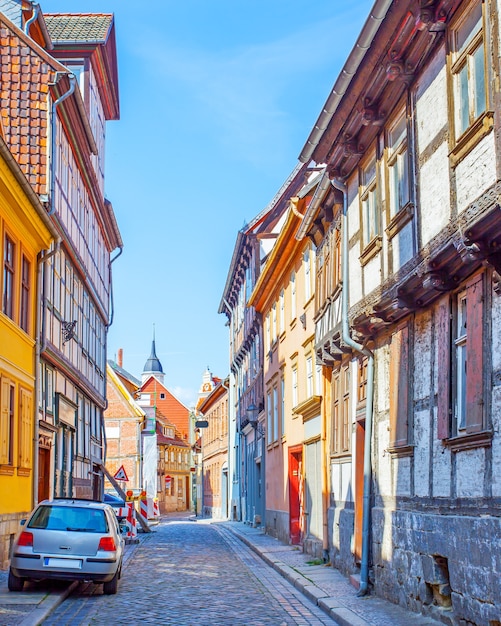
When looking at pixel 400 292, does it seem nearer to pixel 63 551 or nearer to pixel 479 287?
pixel 479 287

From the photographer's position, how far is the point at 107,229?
33.4 meters

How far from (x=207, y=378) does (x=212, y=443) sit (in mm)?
36189

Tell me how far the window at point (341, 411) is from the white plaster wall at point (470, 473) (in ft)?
21.6

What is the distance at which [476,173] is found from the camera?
29.7 feet

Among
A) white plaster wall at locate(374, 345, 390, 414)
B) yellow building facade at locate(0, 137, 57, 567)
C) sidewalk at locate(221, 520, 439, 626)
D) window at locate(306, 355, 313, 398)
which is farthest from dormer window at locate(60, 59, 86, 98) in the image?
white plaster wall at locate(374, 345, 390, 414)

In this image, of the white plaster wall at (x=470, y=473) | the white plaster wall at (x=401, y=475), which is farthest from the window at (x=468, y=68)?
the white plaster wall at (x=401, y=475)

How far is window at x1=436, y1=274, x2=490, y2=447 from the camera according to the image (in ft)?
29.6

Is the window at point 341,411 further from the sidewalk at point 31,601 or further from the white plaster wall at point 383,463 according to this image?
the sidewalk at point 31,601

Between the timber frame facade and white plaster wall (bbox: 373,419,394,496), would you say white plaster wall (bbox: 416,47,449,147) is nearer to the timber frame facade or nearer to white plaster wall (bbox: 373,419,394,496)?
the timber frame facade

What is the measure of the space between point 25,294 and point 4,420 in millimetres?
3062

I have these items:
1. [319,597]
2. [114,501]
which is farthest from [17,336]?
[114,501]

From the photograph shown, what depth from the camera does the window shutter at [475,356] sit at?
898cm

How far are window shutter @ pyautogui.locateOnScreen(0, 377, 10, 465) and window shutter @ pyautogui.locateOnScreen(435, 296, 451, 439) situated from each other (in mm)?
8758

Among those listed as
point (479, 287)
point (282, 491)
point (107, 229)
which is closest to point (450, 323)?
point (479, 287)
